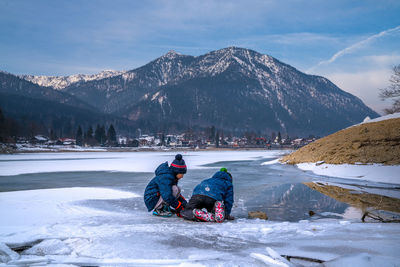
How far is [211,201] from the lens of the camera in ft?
26.6

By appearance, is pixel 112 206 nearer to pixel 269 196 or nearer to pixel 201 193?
pixel 201 193

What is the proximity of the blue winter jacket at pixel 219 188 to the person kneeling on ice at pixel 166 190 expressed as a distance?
0.68 meters

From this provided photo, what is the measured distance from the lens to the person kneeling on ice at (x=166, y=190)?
331 inches

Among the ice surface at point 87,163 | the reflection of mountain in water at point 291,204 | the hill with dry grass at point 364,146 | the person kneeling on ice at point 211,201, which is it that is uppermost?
the hill with dry grass at point 364,146

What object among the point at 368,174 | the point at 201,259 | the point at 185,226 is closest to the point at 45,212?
the point at 185,226

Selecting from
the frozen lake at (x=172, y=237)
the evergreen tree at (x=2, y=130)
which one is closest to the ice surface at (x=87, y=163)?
the frozen lake at (x=172, y=237)

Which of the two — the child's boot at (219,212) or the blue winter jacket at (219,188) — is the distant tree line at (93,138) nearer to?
the blue winter jacket at (219,188)

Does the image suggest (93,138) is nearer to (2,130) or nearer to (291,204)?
(2,130)

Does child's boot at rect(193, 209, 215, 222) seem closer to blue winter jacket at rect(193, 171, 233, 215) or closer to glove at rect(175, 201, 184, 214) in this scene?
blue winter jacket at rect(193, 171, 233, 215)

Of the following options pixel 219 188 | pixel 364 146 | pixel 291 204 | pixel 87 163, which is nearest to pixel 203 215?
pixel 219 188

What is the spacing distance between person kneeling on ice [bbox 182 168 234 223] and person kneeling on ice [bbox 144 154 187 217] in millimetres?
490

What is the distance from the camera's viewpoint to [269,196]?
13523 millimetres

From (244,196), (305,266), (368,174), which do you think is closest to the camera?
(305,266)

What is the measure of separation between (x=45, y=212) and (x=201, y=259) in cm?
655
